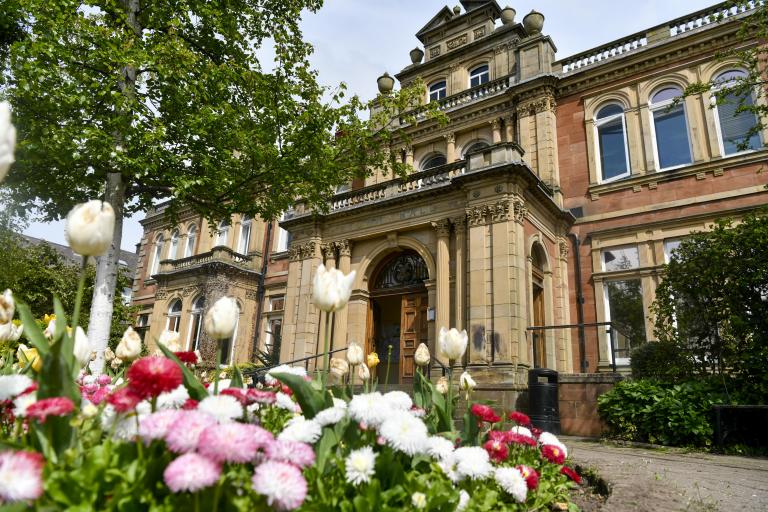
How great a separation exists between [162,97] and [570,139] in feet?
40.2

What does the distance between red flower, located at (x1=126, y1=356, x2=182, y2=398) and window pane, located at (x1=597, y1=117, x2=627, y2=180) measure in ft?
51.7

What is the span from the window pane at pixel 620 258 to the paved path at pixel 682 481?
7.88 m

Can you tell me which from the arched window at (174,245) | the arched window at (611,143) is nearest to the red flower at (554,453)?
the arched window at (611,143)

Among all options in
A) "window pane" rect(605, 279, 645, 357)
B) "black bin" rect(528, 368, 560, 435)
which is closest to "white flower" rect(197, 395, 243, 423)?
"black bin" rect(528, 368, 560, 435)

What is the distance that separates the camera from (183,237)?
27.0 meters

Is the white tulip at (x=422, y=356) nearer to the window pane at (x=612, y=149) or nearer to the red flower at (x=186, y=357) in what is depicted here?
the red flower at (x=186, y=357)

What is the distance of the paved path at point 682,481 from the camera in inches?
136

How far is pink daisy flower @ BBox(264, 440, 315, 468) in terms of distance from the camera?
1574 mm

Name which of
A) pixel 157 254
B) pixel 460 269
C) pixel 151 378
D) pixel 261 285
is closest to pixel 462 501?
pixel 151 378

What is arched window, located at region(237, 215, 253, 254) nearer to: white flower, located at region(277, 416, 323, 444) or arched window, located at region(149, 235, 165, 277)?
arched window, located at region(149, 235, 165, 277)

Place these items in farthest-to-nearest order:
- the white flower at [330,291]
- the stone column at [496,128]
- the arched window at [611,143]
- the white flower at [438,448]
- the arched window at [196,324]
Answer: the arched window at [196,324], the stone column at [496,128], the arched window at [611,143], the white flower at [330,291], the white flower at [438,448]

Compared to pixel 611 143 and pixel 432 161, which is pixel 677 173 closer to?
pixel 611 143

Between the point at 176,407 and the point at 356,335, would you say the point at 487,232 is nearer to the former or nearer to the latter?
the point at 356,335

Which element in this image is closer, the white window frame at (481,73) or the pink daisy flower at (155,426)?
the pink daisy flower at (155,426)
